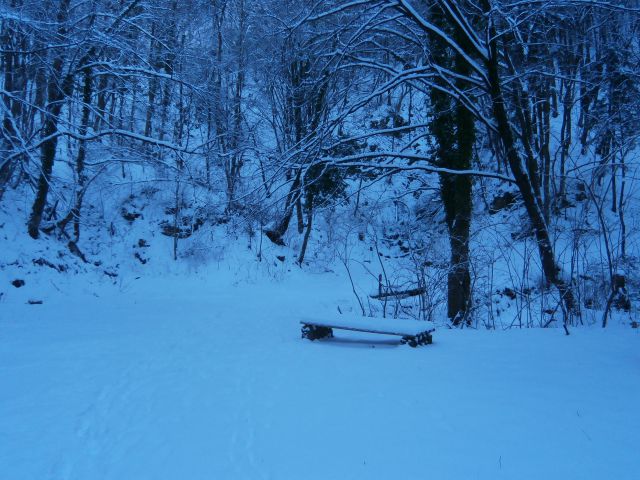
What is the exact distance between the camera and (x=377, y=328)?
667 centimetres

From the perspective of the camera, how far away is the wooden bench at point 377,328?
641cm

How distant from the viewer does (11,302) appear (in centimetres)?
1066

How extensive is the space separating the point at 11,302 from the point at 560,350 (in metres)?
11.0

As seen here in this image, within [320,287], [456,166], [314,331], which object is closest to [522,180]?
[456,166]

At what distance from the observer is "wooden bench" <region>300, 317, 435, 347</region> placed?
641 cm

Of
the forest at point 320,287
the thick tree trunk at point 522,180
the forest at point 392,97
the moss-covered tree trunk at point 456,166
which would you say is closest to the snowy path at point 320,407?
the forest at point 320,287

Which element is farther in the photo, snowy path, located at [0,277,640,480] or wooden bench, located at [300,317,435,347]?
wooden bench, located at [300,317,435,347]

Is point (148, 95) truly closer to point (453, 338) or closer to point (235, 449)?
point (453, 338)

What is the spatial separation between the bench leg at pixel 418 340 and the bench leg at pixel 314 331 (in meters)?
1.49

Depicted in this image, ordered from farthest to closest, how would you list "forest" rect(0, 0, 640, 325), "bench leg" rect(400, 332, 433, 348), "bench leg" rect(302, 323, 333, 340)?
1. "forest" rect(0, 0, 640, 325)
2. "bench leg" rect(302, 323, 333, 340)
3. "bench leg" rect(400, 332, 433, 348)

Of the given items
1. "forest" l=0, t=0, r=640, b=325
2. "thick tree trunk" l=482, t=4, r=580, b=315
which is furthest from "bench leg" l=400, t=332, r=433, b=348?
"thick tree trunk" l=482, t=4, r=580, b=315

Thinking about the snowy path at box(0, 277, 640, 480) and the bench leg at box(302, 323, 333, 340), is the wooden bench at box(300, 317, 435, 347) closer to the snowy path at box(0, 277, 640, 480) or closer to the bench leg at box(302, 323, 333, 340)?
the bench leg at box(302, 323, 333, 340)

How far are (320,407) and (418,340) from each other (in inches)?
105

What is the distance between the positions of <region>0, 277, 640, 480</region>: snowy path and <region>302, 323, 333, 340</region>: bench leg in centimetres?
33
